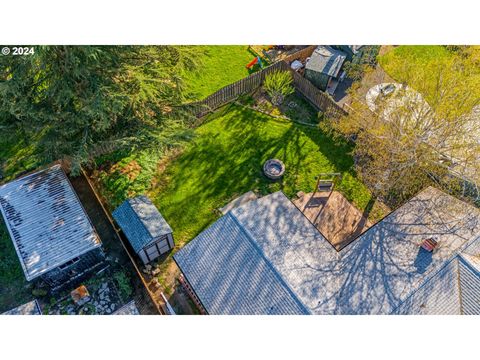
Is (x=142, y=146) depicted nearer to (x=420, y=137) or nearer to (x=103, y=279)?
(x=103, y=279)

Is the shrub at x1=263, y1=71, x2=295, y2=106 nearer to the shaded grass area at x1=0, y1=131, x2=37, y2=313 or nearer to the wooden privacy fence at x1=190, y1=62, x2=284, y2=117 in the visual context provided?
the wooden privacy fence at x1=190, y1=62, x2=284, y2=117

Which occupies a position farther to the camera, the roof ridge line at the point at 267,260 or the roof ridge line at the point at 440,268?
the roof ridge line at the point at 440,268

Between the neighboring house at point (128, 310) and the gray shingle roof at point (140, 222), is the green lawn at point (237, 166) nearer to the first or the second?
the gray shingle roof at point (140, 222)

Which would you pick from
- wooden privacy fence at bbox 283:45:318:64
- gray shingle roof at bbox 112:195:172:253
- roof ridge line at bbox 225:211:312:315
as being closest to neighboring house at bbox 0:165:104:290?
gray shingle roof at bbox 112:195:172:253

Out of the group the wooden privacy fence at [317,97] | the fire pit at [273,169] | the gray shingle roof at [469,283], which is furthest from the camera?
the wooden privacy fence at [317,97]

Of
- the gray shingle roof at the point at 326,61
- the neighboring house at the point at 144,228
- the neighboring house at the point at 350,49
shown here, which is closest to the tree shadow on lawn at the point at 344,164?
the gray shingle roof at the point at 326,61

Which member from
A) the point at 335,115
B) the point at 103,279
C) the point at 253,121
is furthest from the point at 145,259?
the point at 335,115
